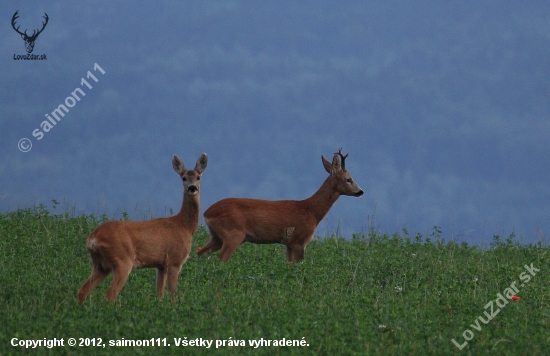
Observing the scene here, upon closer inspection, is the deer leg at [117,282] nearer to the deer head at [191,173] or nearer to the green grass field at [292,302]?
the green grass field at [292,302]

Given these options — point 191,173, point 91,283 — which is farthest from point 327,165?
point 91,283

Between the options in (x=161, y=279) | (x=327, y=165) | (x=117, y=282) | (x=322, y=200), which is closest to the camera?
(x=117, y=282)

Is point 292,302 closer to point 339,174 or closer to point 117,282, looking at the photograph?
point 117,282

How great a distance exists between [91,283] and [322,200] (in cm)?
591

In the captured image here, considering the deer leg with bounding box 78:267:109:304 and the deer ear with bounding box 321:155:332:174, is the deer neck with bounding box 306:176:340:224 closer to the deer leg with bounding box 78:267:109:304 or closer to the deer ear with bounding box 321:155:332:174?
the deer ear with bounding box 321:155:332:174

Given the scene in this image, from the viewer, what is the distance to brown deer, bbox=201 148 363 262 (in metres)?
13.6

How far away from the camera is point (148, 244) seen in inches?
416

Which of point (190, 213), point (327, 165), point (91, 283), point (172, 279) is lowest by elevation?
point (91, 283)

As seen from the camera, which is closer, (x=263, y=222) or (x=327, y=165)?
(x=263, y=222)

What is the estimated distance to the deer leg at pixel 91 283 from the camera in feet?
33.4

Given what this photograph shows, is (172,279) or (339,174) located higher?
(339,174)

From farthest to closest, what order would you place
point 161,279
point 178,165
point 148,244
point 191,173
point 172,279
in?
point 178,165 < point 191,173 < point 161,279 < point 172,279 < point 148,244

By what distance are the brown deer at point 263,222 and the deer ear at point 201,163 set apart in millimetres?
2255

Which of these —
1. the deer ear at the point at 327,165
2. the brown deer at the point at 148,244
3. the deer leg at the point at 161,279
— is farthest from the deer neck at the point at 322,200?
the deer leg at the point at 161,279
